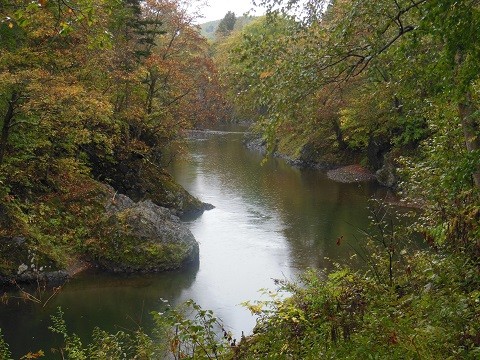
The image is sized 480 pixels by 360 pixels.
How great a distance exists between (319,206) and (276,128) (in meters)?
17.6

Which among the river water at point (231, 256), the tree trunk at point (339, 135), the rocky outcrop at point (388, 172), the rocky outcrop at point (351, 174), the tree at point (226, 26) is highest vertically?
the tree at point (226, 26)

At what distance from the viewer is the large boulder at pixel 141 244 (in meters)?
14.7

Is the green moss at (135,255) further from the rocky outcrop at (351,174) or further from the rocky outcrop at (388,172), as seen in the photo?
the rocky outcrop at (351,174)

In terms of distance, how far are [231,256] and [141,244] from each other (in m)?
2.95

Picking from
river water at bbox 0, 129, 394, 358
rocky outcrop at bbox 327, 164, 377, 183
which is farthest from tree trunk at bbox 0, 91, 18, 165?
rocky outcrop at bbox 327, 164, 377, 183

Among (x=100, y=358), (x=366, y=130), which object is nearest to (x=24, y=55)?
(x=100, y=358)

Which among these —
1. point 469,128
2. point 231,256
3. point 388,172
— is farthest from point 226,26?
point 469,128

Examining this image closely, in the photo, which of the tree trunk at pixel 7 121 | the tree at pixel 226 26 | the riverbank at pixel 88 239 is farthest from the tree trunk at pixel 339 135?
the tree at pixel 226 26

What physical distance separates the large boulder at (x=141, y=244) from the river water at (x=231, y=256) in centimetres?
46

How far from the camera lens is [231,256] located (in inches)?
637

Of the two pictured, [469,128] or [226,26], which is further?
[226,26]

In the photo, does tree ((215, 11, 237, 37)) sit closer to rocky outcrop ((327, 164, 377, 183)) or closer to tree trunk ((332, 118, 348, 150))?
tree trunk ((332, 118, 348, 150))

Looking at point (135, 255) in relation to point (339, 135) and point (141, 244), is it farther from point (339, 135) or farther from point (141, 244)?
point (339, 135)

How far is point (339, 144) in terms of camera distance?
35.4 meters
